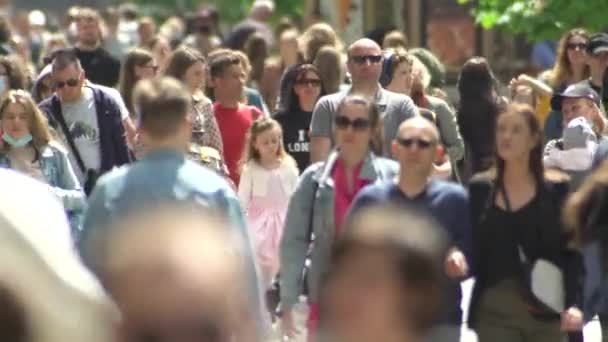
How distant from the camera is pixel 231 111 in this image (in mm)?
14164

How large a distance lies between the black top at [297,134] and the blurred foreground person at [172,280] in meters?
10.0

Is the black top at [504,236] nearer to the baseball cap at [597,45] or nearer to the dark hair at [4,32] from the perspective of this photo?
the baseball cap at [597,45]

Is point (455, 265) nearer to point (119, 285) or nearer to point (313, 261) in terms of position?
point (313, 261)

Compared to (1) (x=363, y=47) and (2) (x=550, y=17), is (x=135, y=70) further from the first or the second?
(2) (x=550, y=17)

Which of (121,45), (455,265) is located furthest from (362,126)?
(121,45)

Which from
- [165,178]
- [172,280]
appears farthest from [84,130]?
[172,280]

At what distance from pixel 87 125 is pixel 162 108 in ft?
18.5

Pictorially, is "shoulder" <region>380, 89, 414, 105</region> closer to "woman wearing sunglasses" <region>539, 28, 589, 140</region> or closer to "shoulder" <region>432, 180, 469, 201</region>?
"shoulder" <region>432, 180, 469, 201</region>

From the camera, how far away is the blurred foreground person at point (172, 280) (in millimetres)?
3475

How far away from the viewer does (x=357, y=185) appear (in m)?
9.62

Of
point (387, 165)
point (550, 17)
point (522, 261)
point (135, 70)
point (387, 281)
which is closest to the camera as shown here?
point (387, 281)

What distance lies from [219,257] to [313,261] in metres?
5.98

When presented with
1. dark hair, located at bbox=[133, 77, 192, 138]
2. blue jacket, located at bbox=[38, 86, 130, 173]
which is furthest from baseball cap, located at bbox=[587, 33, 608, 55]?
dark hair, located at bbox=[133, 77, 192, 138]

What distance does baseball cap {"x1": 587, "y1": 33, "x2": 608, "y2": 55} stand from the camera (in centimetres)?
1584
